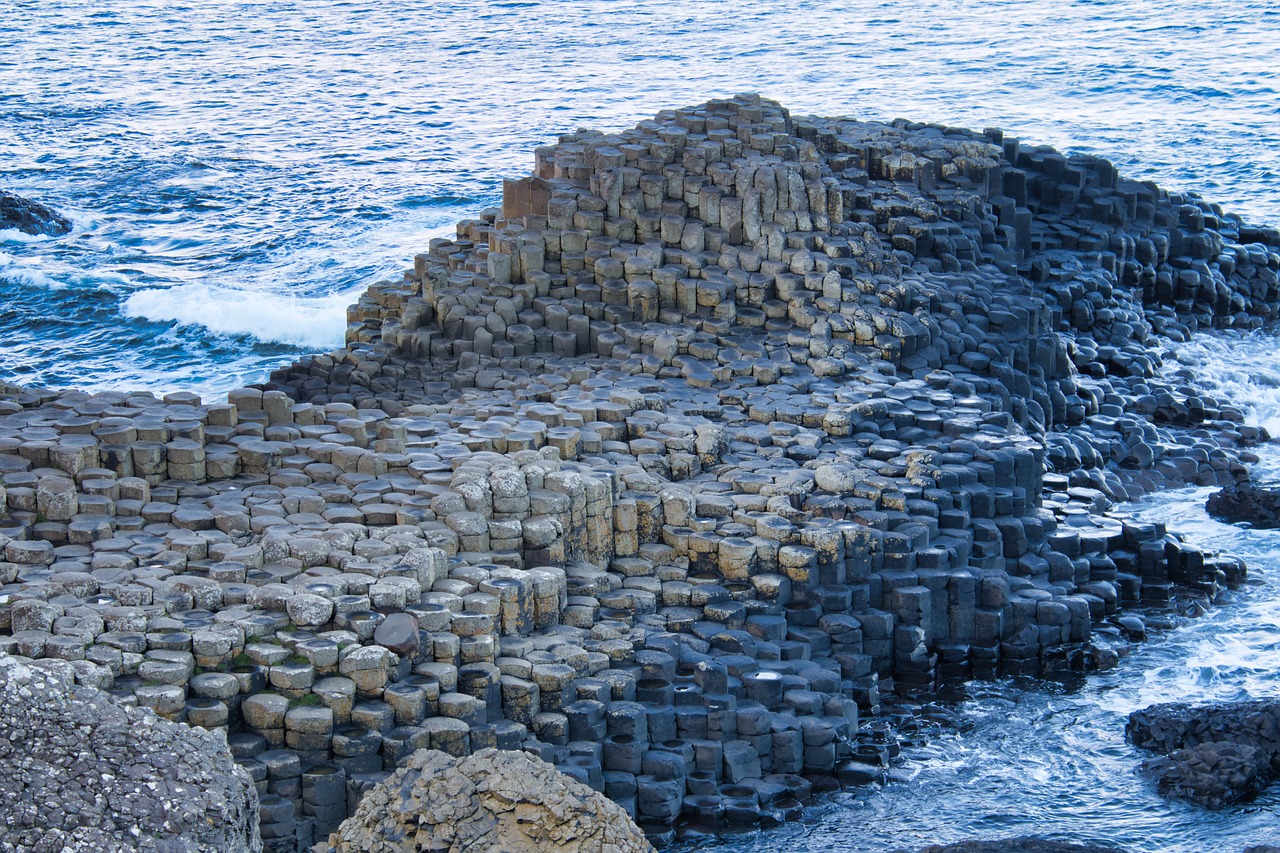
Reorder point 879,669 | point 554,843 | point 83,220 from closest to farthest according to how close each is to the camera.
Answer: point 554,843
point 879,669
point 83,220

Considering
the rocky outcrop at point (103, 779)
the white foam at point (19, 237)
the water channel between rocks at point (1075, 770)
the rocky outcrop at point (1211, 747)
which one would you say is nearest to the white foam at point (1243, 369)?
the water channel between rocks at point (1075, 770)

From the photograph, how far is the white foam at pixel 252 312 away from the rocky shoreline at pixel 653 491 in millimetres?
7211

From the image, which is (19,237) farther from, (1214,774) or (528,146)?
(1214,774)

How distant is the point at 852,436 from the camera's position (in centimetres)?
1817

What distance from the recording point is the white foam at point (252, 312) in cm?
3064

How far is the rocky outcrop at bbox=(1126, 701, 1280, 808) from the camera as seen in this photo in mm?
13836

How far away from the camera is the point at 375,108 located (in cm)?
4816

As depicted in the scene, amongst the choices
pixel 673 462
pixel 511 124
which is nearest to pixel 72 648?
pixel 673 462

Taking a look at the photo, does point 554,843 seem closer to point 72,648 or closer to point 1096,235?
point 72,648

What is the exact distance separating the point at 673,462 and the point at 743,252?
16.8 feet

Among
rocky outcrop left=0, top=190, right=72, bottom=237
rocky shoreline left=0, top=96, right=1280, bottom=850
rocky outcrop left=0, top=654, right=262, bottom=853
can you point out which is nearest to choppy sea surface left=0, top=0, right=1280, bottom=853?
rocky outcrop left=0, top=190, right=72, bottom=237

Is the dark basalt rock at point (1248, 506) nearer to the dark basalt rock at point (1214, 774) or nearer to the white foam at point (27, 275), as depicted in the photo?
the dark basalt rock at point (1214, 774)

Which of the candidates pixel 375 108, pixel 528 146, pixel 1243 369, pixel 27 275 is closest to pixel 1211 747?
pixel 1243 369

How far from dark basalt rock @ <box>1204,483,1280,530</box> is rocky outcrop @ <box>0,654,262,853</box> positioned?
1314 centimetres
